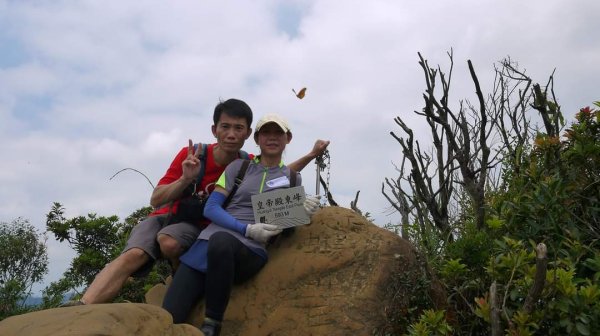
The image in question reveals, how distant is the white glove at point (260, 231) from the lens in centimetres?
376

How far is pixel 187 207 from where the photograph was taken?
4078 mm

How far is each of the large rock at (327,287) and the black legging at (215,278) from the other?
0.43 ft

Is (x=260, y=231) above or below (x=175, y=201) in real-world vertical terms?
below

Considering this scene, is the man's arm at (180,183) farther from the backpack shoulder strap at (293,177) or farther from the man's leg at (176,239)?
the backpack shoulder strap at (293,177)

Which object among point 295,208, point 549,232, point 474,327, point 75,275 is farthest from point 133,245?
point 75,275

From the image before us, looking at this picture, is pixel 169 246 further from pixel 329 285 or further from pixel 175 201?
pixel 329 285

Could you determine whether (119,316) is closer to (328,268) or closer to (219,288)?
(219,288)

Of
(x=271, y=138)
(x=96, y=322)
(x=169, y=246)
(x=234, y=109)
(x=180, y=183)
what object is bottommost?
(x=96, y=322)

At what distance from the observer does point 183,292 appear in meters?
3.86

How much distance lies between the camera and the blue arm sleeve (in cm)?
379

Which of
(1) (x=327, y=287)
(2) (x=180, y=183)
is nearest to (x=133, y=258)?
(2) (x=180, y=183)

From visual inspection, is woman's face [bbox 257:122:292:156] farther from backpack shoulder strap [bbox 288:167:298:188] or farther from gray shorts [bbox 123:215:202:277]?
gray shorts [bbox 123:215:202:277]

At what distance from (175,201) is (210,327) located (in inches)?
37.0

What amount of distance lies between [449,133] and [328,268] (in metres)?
1.88
